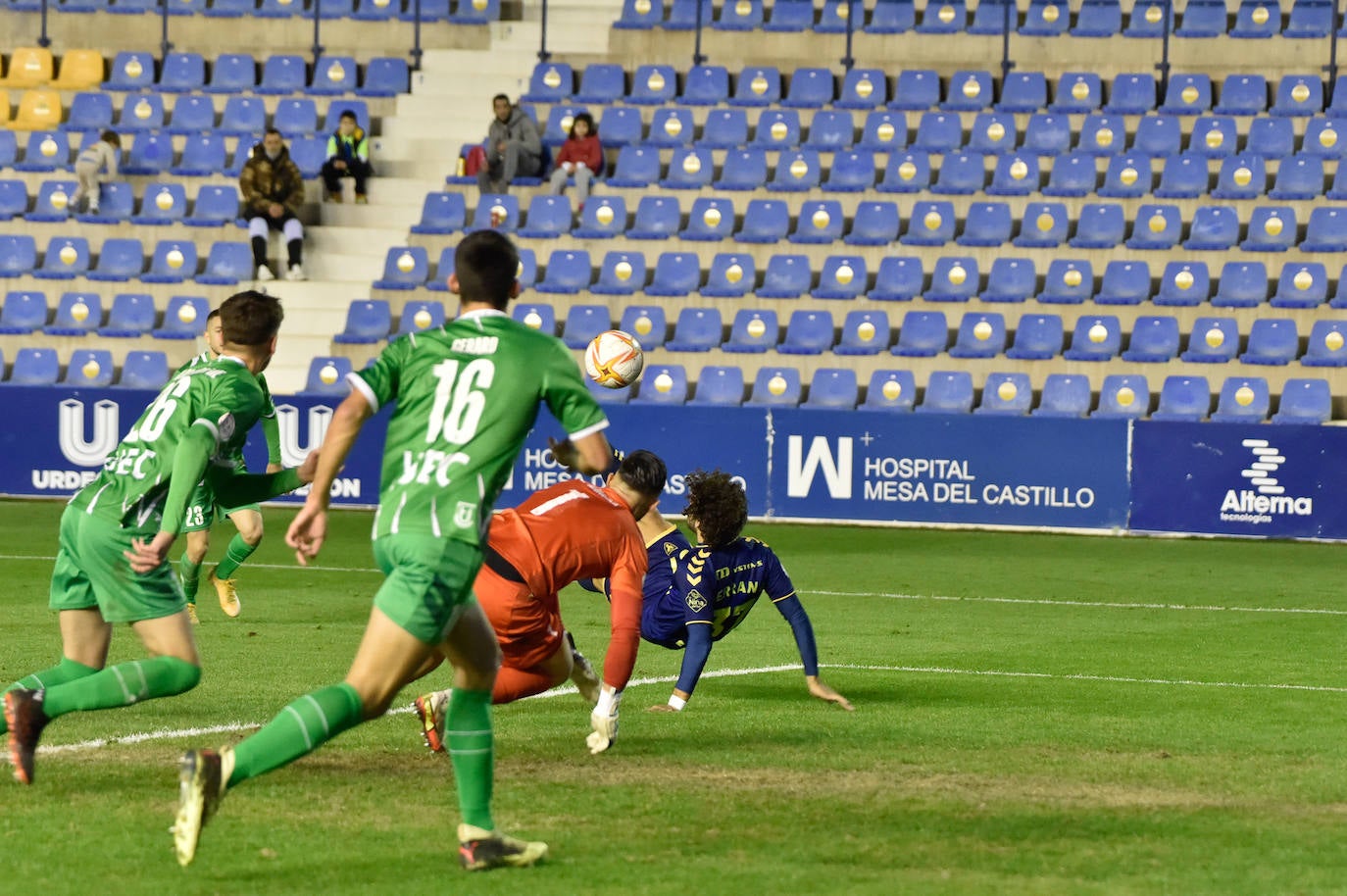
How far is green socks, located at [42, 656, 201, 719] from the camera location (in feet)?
24.2

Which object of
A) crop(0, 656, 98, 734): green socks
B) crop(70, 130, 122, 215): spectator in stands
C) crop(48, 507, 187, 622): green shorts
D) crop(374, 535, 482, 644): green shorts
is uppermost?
crop(70, 130, 122, 215): spectator in stands

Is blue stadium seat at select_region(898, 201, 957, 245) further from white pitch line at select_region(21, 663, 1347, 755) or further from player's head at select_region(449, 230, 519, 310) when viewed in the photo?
player's head at select_region(449, 230, 519, 310)

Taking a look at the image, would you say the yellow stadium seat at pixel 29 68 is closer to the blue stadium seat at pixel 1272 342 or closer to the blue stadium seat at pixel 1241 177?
the blue stadium seat at pixel 1241 177

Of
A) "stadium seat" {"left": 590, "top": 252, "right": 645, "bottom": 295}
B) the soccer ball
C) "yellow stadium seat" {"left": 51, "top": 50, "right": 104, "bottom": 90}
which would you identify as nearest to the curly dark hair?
the soccer ball

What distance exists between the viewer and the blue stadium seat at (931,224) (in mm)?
25422

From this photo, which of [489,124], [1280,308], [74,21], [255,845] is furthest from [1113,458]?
[74,21]

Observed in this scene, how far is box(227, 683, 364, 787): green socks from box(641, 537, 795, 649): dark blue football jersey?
3.74 meters

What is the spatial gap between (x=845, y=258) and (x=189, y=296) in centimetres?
899

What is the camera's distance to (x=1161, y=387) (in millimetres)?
23109

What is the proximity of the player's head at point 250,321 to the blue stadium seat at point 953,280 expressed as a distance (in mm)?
17711

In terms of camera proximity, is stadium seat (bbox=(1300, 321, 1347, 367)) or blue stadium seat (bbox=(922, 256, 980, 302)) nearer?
stadium seat (bbox=(1300, 321, 1347, 367))

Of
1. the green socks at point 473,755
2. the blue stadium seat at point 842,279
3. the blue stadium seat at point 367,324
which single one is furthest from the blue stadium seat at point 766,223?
the green socks at point 473,755

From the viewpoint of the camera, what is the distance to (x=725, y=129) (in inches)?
1071

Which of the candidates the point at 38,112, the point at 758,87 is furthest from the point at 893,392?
the point at 38,112
